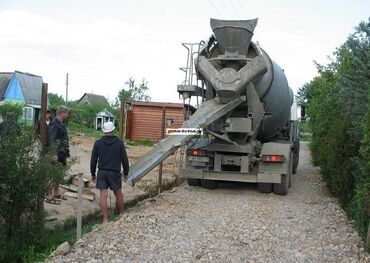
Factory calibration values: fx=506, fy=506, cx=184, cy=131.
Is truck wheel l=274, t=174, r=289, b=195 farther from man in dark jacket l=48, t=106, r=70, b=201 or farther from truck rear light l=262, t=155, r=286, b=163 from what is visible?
man in dark jacket l=48, t=106, r=70, b=201

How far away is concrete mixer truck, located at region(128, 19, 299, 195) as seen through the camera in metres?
11.1

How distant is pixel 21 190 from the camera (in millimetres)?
6996

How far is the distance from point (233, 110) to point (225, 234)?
4.60 m

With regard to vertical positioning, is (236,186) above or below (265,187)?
below

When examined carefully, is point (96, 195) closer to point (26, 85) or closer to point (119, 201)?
point (119, 201)

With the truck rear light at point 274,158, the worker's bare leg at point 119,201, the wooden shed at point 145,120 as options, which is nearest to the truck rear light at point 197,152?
the truck rear light at point 274,158

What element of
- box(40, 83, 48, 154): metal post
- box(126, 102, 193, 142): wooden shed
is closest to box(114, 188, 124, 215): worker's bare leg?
box(40, 83, 48, 154): metal post

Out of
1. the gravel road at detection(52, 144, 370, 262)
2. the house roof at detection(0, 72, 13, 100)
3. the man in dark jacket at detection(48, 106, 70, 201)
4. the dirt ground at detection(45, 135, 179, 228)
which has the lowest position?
the dirt ground at detection(45, 135, 179, 228)

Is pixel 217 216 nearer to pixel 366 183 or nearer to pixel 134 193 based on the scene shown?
pixel 366 183

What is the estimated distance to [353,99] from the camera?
833cm

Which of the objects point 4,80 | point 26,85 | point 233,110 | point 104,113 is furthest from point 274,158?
point 104,113

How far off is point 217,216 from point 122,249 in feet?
8.78

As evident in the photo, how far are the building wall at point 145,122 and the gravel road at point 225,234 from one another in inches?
826

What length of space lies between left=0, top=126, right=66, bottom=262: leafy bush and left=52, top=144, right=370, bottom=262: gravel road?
87 cm
